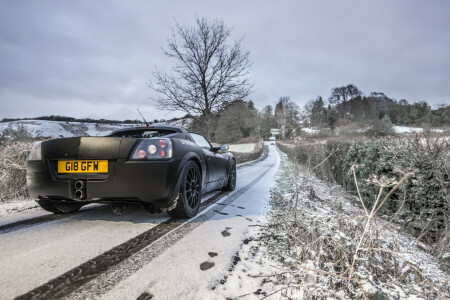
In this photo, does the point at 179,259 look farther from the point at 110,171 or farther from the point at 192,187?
the point at 192,187

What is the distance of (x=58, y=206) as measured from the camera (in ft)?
9.08

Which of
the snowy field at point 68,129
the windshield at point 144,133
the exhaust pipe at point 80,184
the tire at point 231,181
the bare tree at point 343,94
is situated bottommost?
the tire at point 231,181

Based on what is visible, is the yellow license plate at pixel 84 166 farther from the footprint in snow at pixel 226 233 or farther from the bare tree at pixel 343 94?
the bare tree at pixel 343 94

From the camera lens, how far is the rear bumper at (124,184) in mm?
2191

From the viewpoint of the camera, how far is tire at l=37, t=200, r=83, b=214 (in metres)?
2.68

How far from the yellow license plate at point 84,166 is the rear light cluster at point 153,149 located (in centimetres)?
30

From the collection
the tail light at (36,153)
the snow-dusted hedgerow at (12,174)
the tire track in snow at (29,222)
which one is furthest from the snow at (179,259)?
the snow-dusted hedgerow at (12,174)

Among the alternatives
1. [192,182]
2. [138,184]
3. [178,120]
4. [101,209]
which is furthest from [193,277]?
[178,120]

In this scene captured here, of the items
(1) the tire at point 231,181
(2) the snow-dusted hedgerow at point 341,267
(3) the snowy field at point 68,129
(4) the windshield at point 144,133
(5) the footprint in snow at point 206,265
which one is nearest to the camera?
(2) the snow-dusted hedgerow at point 341,267

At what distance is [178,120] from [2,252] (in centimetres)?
1412

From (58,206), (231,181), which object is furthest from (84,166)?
(231,181)

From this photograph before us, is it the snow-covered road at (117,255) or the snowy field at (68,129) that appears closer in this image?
the snow-covered road at (117,255)

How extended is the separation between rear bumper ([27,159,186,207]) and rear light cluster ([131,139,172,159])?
3.0 inches

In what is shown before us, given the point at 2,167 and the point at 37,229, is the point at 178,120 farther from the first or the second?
the point at 37,229
